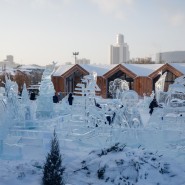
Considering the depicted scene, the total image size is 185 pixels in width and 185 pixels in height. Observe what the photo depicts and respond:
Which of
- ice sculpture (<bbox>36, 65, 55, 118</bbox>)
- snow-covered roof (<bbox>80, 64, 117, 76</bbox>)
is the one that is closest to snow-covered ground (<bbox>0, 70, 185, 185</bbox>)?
ice sculpture (<bbox>36, 65, 55, 118</bbox>)

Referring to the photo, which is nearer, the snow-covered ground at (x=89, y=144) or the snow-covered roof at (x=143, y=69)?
the snow-covered ground at (x=89, y=144)

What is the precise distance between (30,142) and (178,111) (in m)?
8.08

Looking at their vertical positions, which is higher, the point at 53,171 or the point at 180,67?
the point at 180,67

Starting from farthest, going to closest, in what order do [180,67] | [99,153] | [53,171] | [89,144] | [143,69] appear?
[143,69] → [180,67] → [89,144] → [99,153] → [53,171]

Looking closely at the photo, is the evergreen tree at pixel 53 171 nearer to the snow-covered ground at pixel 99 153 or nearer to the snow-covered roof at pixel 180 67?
the snow-covered ground at pixel 99 153

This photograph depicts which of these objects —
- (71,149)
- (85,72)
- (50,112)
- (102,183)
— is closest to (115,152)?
(102,183)

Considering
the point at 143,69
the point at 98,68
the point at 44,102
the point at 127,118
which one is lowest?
the point at 127,118

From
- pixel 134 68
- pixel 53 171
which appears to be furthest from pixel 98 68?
pixel 53 171

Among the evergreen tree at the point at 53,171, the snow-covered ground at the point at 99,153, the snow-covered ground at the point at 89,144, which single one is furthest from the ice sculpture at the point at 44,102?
the evergreen tree at the point at 53,171

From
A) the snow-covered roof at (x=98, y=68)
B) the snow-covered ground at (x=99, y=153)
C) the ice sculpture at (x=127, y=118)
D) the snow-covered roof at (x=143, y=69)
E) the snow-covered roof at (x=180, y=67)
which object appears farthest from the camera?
the snow-covered roof at (x=98, y=68)

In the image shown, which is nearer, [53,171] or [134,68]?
[53,171]

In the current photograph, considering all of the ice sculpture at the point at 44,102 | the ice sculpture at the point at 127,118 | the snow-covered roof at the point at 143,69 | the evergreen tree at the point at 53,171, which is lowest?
the evergreen tree at the point at 53,171

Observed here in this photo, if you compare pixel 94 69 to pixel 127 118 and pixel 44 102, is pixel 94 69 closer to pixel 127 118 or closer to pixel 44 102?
pixel 44 102

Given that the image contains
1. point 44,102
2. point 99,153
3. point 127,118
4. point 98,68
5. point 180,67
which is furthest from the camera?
point 98,68
